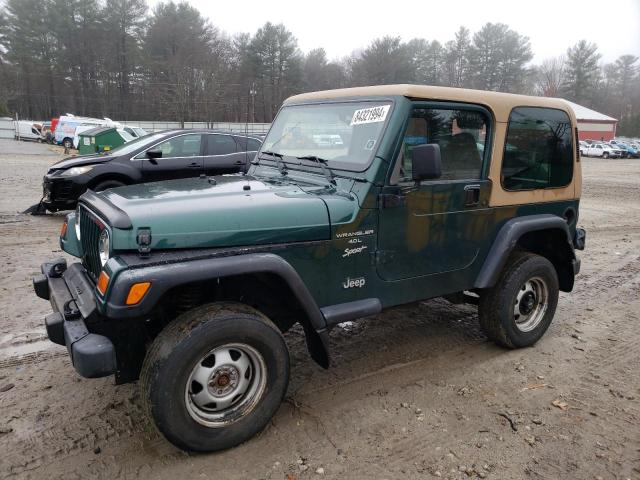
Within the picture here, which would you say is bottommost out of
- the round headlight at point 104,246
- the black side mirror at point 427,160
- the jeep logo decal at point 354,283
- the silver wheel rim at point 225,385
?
the silver wheel rim at point 225,385

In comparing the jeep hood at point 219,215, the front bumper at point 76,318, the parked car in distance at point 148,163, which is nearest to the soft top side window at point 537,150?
the jeep hood at point 219,215

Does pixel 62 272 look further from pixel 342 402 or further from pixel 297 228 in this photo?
pixel 342 402

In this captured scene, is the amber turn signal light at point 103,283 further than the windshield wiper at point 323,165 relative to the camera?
No

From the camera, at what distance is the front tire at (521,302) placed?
415 cm

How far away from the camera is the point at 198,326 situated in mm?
2678

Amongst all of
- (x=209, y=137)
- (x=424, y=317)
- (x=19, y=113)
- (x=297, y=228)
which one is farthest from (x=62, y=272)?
(x=19, y=113)

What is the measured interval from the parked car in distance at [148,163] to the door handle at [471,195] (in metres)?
6.31

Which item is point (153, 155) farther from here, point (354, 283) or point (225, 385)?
point (225, 385)

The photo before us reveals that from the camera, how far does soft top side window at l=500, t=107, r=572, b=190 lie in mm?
4039

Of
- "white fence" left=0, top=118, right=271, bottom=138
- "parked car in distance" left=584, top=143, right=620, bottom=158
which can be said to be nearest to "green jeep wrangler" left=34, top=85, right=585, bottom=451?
"white fence" left=0, top=118, right=271, bottom=138

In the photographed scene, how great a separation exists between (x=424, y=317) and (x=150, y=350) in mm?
3113

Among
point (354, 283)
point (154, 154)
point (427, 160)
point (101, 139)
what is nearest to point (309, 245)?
point (354, 283)

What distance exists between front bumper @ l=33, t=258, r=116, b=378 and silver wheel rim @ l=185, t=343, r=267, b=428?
0.47 meters

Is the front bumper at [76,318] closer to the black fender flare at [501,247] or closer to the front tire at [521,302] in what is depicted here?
the black fender flare at [501,247]
